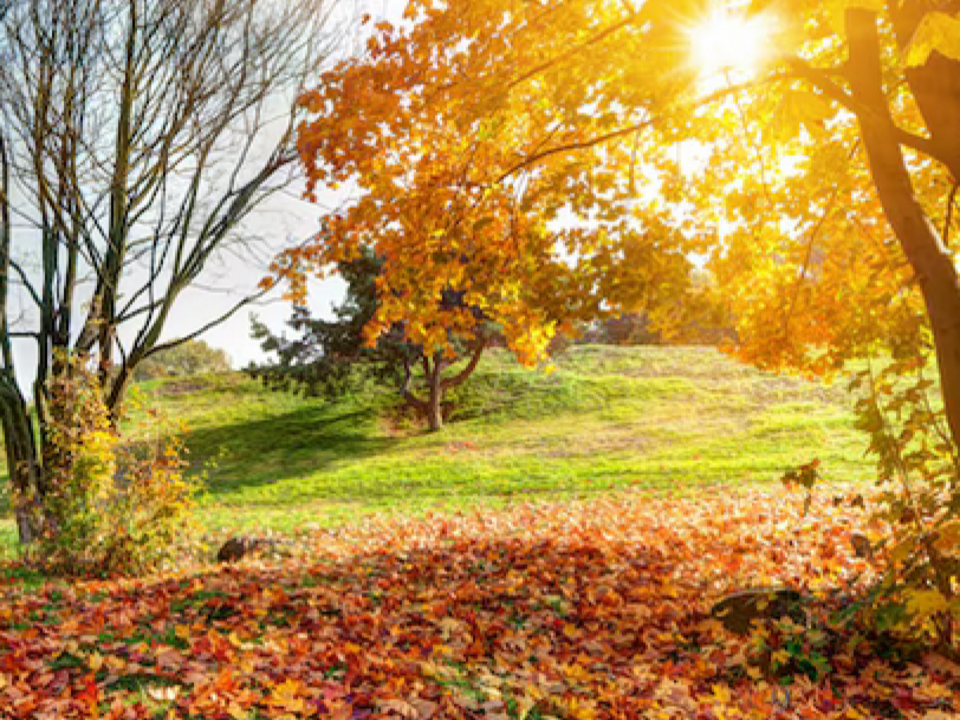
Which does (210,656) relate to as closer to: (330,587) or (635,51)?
(330,587)

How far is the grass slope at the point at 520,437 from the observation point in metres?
16.1

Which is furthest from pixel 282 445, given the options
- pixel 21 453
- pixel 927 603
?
pixel 927 603

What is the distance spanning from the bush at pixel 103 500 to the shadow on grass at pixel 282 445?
11.6 m

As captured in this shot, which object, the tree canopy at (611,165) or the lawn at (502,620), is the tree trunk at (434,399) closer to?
the lawn at (502,620)

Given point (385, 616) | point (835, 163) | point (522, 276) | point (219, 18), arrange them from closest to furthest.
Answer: point (385, 616)
point (522, 276)
point (835, 163)
point (219, 18)

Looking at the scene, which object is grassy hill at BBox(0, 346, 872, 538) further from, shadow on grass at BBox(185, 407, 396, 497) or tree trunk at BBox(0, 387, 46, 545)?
tree trunk at BBox(0, 387, 46, 545)

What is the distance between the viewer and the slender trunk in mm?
4488

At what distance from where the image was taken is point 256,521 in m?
13.2

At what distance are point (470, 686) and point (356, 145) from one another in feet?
17.9

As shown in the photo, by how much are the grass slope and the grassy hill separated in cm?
8

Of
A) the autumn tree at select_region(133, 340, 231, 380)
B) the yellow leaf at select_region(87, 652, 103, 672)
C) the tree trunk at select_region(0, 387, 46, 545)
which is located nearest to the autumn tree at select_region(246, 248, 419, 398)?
the tree trunk at select_region(0, 387, 46, 545)

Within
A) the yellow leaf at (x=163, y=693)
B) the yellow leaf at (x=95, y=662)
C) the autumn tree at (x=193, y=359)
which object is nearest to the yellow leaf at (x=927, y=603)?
the yellow leaf at (x=163, y=693)

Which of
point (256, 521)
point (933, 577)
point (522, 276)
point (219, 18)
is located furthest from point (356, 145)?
point (256, 521)

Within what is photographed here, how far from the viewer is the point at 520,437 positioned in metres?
23.6
